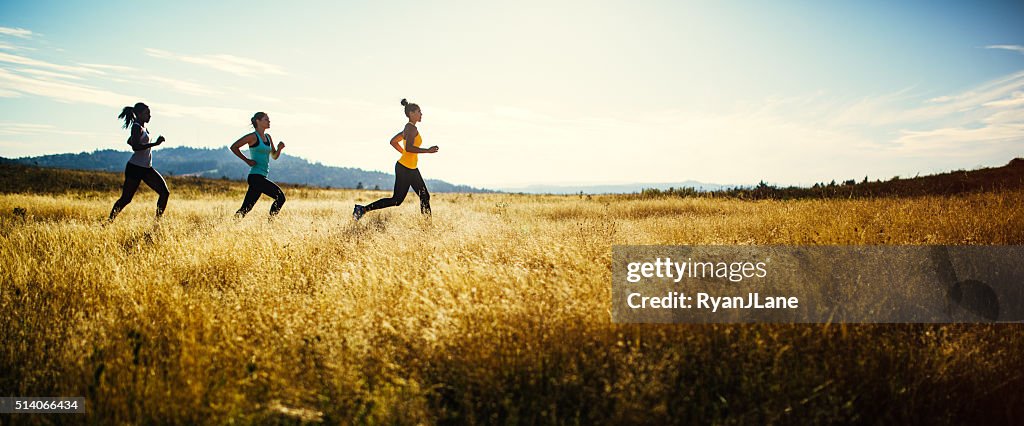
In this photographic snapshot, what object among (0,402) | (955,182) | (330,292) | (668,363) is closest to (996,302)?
(668,363)

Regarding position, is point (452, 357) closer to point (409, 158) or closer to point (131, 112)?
point (409, 158)

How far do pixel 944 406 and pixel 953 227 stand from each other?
4.05 m

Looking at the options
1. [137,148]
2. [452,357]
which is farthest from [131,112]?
[452,357]

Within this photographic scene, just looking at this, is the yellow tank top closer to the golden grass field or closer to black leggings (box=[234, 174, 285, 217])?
black leggings (box=[234, 174, 285, 217])

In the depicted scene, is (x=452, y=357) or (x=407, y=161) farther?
(x=407, y=161)

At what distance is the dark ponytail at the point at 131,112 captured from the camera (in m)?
7.89

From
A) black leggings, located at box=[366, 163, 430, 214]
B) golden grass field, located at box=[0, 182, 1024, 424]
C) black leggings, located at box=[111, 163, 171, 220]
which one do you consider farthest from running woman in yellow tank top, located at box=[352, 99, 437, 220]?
golden grass field, located at box=[0, 182, 1024, 424]

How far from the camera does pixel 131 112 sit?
8.02 m

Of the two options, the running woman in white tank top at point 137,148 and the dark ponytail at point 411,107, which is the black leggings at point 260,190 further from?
the dark ponytail at point 411,107

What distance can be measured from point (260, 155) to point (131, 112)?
2085 mm

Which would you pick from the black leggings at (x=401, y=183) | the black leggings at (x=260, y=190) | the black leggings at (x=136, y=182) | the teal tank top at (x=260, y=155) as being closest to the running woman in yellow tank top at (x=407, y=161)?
the black leggings at (x=401, y=183)

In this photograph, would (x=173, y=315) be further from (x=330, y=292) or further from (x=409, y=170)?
(x=409, y=170)

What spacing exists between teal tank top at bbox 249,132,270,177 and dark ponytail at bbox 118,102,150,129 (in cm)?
172

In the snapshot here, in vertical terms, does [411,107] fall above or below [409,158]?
above
